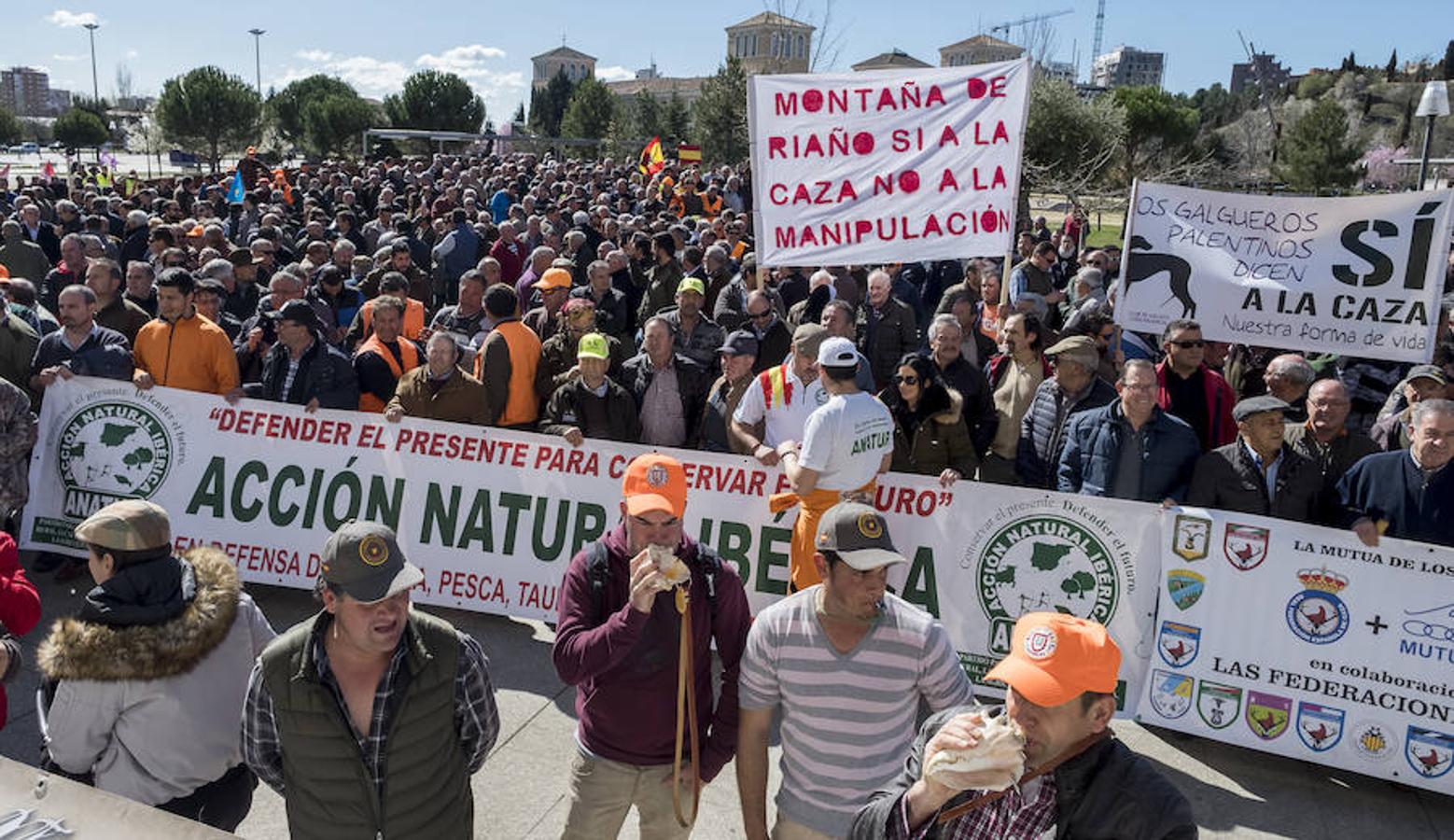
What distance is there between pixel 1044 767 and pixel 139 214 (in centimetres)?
1366

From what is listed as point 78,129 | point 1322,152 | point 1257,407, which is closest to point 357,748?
point 1257,407

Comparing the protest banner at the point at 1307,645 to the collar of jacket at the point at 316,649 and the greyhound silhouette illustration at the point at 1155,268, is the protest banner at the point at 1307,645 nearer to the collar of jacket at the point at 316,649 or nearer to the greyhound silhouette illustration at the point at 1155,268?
the greyhound silhouette illustration at the point at 1155,268

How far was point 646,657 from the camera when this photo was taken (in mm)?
3152

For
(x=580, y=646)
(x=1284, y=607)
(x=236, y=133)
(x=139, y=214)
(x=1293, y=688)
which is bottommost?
(x=1293, y=688)

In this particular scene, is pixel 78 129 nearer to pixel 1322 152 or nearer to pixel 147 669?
pixel 1322 152

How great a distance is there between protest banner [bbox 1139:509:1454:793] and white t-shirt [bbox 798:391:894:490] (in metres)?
1.55

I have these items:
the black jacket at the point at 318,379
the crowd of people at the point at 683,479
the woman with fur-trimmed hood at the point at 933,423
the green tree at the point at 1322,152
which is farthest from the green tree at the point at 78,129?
the woman with fur-trimmed hood at the point at 933,423

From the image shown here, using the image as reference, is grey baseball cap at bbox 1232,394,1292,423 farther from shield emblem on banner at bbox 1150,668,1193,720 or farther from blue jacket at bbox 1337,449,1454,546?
shield emblem on banner at bbox 1150,668,1193,720

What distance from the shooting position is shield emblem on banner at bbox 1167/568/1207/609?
4871 millimetres

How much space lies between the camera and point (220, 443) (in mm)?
6258

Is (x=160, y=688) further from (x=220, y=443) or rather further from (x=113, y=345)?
(x=113, y=345)

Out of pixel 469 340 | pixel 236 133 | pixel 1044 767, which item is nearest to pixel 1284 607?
pixel 1044 767

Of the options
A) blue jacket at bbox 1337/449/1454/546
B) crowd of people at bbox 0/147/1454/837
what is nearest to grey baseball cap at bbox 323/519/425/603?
crowd of people at bbox 0/147/1454/837

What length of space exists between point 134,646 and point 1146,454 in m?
4.29
